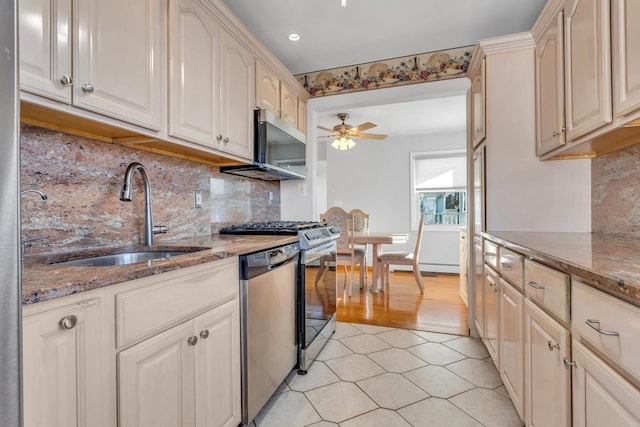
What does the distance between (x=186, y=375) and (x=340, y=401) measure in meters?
0.99

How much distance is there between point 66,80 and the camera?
3.43ft

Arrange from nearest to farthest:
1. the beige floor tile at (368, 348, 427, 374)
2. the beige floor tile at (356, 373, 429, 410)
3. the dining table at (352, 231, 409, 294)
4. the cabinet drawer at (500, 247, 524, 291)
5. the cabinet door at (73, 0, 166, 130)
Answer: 1. the cabinet door at (73, 0, 166, 130)
2. the cabinet drawer at (500, 247, 524, 291)
3. the beige floor tile at (356, 373, 429, 410)
4. the beige floor tile at (368, 348, 427, 374)
5. the dining table at (352, 231, 409, 294)

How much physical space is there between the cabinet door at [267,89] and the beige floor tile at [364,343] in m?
1.92

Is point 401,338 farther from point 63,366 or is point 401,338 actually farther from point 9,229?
point 9,229

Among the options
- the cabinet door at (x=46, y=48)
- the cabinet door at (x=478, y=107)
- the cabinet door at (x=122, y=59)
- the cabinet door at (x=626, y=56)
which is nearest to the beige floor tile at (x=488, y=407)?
the cabinet door at (x=626, y=56)

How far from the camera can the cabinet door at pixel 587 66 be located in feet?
4.29

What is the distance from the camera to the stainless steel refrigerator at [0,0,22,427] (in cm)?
48

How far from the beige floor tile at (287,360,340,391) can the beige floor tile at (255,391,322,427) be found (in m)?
0.09

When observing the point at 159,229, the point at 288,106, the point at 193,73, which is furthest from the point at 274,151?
the point at 159,229

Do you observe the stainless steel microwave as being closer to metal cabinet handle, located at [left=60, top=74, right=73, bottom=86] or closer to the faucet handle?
the faucet handle

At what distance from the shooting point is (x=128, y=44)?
1274 mm

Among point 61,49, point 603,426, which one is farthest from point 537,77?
point 61,49

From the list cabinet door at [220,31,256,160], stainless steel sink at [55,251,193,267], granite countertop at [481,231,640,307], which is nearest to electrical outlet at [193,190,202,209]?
cabinet door at [220,31,256,160]

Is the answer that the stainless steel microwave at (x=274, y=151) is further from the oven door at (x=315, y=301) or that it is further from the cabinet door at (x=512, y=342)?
the cabinet door at (x=512, y=342)
